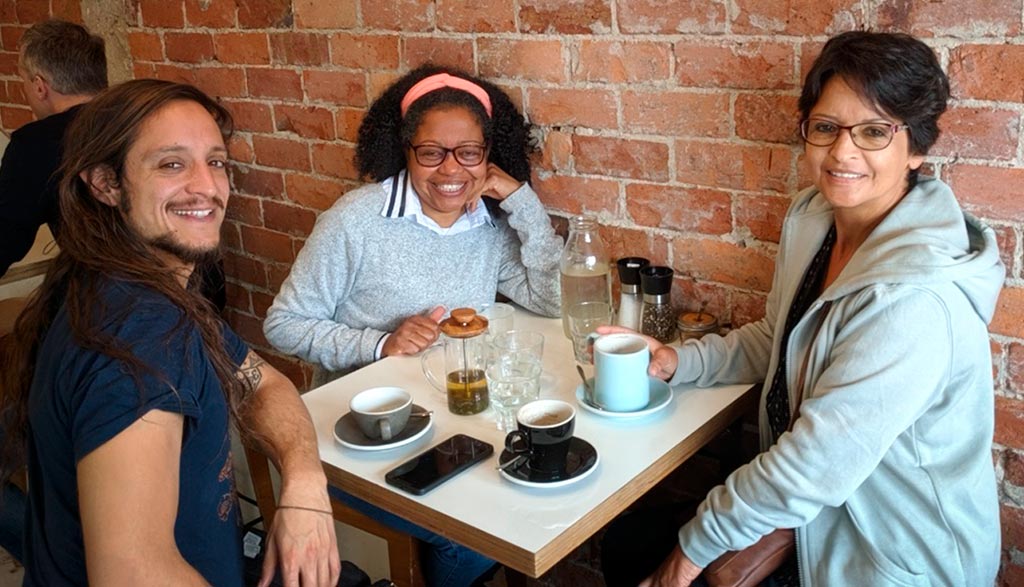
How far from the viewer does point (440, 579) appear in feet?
5.34

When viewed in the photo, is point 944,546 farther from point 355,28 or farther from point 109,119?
point 355,28

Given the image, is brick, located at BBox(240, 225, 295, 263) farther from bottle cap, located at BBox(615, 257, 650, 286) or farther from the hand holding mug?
the hand holding mug

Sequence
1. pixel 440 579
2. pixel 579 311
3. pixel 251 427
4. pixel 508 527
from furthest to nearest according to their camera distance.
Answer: pixel 579 311 < pixel 440 579 < pixel 251 427 < pixel 508 527

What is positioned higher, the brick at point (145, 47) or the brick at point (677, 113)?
the brick at point (145, 47)

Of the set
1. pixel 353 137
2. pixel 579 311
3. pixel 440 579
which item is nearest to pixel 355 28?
pixel 353 137

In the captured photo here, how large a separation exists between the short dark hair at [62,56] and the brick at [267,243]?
58cm

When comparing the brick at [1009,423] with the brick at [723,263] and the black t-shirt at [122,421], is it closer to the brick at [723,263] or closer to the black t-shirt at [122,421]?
the brick at [723,263]

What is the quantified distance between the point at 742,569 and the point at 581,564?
2.91 ft

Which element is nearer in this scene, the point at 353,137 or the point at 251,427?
the point at 251,427

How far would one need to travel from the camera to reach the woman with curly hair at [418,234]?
1.86 metres

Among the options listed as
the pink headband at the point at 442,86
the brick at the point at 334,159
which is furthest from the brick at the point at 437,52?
the brick at the point at 334,159

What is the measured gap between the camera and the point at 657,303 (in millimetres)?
1745

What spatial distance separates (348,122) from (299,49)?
0.22 metres

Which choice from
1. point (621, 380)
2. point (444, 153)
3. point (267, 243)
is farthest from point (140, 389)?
point (267, 243)
